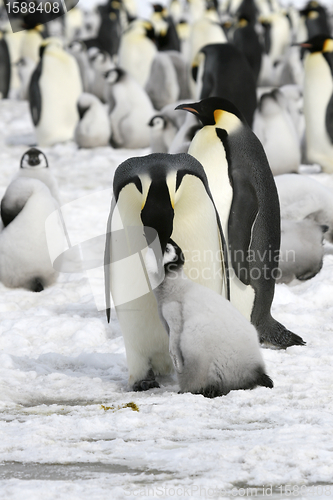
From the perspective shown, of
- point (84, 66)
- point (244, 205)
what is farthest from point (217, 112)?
point (84, 66)

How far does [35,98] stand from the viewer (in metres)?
11.6

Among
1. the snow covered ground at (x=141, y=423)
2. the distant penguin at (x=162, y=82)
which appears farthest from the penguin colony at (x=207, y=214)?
the distant penguin at (x=162, y=82)

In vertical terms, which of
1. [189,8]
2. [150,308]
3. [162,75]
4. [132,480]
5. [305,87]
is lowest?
[189,8]

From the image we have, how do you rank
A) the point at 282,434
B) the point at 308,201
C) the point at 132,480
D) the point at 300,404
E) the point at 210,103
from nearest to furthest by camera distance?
1. the point at 132,480
2. the point at 282,434
3. the point at 300,404
4. the point at 210,103
5. the point at 308,201

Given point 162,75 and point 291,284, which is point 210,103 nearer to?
point 291,284

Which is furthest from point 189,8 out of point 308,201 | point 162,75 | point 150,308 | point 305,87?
point 150,308

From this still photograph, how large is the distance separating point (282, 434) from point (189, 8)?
99.2ft

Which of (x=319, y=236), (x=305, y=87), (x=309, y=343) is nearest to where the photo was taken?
(x=309, y=343)

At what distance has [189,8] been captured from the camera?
100ft

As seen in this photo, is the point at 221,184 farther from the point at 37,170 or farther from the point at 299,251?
the point at 37,170

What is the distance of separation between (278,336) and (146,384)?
2.86 feet

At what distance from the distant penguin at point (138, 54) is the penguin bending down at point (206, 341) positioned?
13760mm

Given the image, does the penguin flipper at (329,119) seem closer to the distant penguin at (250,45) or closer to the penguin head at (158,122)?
the penguin head at (158,122)

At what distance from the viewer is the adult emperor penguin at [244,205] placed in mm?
3652
